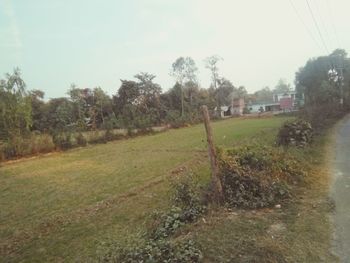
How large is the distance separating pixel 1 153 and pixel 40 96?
28.9 meters

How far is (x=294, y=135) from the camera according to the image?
40.7 ft

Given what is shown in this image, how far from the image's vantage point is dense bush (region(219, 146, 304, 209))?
6.12 meters

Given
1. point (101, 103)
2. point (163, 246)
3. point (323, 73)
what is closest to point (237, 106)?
point (323, 73)

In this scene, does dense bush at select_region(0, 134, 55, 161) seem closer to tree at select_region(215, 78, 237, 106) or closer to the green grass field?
the green grass field

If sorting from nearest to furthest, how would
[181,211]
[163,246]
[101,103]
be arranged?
1. [163,246]
2. [181,211]
3. [101,103]

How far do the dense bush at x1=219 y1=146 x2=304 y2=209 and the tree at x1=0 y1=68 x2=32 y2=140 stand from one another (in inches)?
575

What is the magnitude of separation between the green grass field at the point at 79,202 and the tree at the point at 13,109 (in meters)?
5.04

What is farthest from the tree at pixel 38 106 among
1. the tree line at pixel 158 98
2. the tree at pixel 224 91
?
the tree at pixel 224 91

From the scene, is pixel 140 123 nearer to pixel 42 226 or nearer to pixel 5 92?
pixel 5 92

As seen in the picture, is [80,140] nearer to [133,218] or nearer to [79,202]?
[79,202]

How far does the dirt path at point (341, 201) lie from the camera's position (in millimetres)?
4399

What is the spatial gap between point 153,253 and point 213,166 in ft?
7.37

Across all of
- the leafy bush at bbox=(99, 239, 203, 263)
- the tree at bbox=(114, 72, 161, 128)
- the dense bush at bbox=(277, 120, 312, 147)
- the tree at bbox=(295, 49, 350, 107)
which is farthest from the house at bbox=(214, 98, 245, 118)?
the leafy bush at bbox=(99, 239, 203, 263)

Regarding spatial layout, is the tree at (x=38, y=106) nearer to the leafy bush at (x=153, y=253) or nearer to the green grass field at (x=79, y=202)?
the green grass field at (x=79, y=202)
